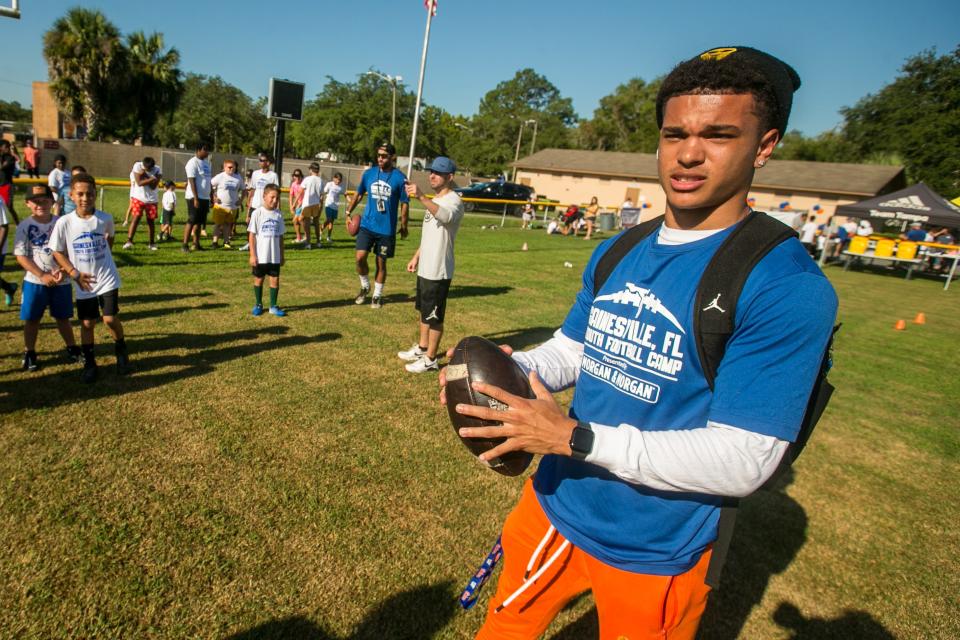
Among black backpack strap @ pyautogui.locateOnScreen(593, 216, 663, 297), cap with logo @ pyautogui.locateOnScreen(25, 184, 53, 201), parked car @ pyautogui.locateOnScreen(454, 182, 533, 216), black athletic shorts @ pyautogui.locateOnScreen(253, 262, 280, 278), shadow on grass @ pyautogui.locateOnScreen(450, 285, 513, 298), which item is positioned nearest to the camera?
black backpack strap @ pyautogui.locateOnScreen(593, 216, 663, 297)

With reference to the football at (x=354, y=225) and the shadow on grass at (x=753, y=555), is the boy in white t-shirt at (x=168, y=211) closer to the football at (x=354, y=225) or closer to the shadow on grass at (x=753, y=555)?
the football at (x=354, y=225)

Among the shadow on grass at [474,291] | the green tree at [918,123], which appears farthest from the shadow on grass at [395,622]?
the green tree at [918,123]

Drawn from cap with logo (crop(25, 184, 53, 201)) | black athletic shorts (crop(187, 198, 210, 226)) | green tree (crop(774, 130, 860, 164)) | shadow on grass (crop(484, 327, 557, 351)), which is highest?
green tree (crop(774, 130, 860, 164))

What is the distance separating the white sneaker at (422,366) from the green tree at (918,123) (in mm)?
49110

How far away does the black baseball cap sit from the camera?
141cm

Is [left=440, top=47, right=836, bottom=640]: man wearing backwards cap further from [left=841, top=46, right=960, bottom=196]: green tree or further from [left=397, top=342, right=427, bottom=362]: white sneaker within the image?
[left=841, top=46, right=960, bottom=196]: green tree

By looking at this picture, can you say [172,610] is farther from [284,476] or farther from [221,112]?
[221,112]

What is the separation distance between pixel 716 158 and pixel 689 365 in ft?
1.92

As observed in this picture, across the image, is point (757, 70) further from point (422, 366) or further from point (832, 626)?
point (422, 366)

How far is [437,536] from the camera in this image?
3.55 m

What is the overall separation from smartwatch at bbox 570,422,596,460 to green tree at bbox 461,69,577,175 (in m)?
77.6

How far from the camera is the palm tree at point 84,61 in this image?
35.7 m

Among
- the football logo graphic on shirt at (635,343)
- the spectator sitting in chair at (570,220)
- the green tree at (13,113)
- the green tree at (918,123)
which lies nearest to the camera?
the football logo graphic on shirt at (635,343)

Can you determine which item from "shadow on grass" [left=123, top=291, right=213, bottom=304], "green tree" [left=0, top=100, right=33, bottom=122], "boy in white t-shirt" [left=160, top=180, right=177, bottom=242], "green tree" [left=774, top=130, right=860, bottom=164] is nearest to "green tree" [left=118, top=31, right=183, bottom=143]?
"boy in white t-shirt" [left=160, top=180, right=177, bottom=242]
